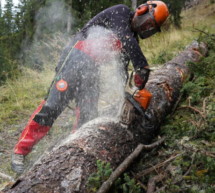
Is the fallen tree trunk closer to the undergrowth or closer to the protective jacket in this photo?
the undergrowth

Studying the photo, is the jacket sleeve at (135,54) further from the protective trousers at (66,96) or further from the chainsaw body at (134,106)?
the protective trousers at (66,96)

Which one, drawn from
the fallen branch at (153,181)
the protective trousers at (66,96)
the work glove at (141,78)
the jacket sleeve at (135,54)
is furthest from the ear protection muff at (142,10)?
the fallen branch at (153,181)

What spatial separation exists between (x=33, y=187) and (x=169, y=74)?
2.94 meters

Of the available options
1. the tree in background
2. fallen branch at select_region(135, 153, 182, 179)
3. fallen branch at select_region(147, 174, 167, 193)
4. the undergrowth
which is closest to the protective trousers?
the undergrowth

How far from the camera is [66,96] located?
10.6ft

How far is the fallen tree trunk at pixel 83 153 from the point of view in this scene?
169 centimetres

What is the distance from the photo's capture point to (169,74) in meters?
4.03

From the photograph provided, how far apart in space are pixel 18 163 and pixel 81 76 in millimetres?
1315

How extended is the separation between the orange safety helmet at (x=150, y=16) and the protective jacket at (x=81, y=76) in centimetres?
14

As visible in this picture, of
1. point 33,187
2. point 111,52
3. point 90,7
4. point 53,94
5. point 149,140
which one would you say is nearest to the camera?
point 33,187

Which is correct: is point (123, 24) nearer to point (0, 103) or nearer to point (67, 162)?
point (67, 162)

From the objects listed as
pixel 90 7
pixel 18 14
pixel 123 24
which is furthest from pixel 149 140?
pixel 18 14

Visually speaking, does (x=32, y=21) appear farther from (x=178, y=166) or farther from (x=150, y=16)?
(x=178, y=166)

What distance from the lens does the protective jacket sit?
312 centimetres
